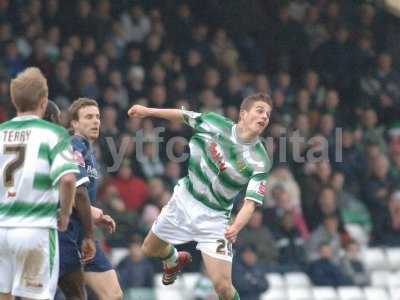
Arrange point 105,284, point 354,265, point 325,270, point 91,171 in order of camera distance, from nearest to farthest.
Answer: point 91,171 < point 105,284 < point 325,270 < point 354,265

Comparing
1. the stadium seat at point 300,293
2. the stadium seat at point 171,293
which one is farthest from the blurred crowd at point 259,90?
the stadium seat at point 171,293

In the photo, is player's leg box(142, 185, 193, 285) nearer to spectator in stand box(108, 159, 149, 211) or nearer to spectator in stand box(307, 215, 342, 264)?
spectator in stand box(108, 159, 149, 211)

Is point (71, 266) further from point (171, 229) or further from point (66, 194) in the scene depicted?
point (66, 194)

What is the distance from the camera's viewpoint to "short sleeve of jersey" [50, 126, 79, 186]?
27.9 ft

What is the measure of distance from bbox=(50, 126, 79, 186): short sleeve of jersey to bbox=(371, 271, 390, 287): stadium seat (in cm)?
954

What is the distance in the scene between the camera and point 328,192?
1755 centimetres

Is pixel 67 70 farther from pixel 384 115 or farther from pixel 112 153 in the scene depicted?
pixel 384 115

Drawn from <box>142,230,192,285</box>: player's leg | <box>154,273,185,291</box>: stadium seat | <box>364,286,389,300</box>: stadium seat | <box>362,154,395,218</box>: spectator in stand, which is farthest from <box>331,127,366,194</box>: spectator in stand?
<box>142,230,192,285</box>: player's leg

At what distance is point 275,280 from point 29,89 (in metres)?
8.39

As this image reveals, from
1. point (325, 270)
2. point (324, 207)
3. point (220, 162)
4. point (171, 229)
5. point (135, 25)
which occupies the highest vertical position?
point (135, 25)

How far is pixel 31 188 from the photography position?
28.2 feet

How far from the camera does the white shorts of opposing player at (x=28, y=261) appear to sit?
8617mm

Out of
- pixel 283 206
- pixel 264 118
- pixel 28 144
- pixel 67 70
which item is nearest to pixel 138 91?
pixel 67 70

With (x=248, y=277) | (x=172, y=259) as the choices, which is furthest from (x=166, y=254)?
(x=248, y=277)
